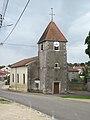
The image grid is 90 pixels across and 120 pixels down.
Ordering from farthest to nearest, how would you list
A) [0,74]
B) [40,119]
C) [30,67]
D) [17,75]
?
1. [0,74]
2. [17,75]
3. [30,67]
4. [40,119]

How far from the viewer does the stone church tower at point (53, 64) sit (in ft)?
208

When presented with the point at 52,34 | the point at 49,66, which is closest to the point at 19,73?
the point at 49,66

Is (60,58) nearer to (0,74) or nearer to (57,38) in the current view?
(57,38)

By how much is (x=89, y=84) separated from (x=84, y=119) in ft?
169

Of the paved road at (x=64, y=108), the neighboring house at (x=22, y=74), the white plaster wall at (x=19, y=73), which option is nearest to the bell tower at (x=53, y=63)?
the neighboring house at (x=22, y=74)

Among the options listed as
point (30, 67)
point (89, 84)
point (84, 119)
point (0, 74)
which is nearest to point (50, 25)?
point (30, 67)

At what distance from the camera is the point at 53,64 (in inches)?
2518

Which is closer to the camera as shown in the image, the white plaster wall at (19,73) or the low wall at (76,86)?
the white plaster wall at (19,73)

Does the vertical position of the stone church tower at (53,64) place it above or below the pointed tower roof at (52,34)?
below

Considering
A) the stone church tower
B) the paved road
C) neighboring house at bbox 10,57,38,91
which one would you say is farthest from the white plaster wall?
the paved road

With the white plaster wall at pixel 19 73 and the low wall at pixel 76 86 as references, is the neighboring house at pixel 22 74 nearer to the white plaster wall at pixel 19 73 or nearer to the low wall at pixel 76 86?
the white plaster wall at pixel 19 73

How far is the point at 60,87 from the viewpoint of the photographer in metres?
64.3

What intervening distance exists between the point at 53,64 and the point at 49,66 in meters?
0.96

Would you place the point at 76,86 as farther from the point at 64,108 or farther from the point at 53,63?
the point at 64,108
